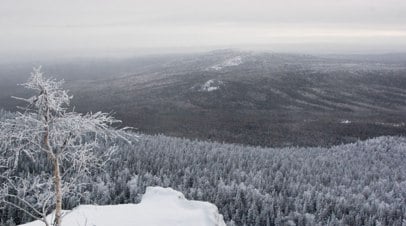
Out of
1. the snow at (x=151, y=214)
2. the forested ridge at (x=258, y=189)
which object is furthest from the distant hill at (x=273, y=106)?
the snow at (x=151, y=214)

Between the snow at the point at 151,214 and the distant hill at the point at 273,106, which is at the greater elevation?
the snow at the point at 151,214

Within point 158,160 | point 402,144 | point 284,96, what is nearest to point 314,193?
point 158,160

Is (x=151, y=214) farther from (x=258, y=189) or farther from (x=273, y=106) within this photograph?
(x=273, y=106)

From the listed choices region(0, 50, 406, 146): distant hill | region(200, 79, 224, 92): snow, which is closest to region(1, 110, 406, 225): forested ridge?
region(0, 50, 406, 146): distant hill

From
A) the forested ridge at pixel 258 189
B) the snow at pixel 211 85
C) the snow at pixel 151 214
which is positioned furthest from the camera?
the snow at pixel 211 85

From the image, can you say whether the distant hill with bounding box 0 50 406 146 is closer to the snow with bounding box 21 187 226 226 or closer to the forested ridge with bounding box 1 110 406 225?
the forested ridge with bounding box 1 110 406 225

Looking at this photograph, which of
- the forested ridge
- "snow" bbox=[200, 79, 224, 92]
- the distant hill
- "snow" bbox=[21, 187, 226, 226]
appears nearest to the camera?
"snow" bbox=[21, 187, 226, 226]

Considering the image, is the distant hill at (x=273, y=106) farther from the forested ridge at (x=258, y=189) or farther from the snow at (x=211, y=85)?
the forested ridge at (x=258, y=189)
